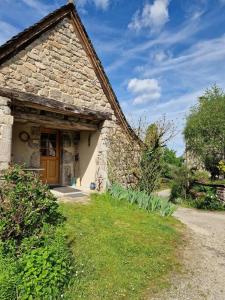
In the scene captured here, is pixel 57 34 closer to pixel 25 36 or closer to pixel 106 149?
pixel 25 36

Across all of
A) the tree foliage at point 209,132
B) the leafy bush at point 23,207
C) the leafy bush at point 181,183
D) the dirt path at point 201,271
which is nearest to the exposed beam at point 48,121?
the leafy bush at point 23,207

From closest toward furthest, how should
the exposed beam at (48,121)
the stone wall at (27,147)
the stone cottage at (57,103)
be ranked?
the stone cottage at (57,103)
the exposed beam at (48,121)
the stone wall at (27,147)

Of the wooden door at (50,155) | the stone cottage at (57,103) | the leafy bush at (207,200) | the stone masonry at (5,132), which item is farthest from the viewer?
the leafy bush at (207,200)

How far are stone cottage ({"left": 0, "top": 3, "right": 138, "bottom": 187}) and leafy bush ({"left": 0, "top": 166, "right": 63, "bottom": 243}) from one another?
5.59 feet

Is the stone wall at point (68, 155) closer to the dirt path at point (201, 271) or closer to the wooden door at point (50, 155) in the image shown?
the wooden door at point (50, 155)

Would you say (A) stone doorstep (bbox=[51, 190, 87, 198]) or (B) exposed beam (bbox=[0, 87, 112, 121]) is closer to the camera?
(B) exposed beam (bbox=[0, 87, 112, 121])

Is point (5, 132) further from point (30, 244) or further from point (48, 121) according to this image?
point (30, 244)

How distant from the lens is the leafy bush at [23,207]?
16.2 ft

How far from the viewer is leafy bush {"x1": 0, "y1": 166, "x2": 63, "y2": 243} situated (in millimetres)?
4949

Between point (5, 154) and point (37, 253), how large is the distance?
156 inches

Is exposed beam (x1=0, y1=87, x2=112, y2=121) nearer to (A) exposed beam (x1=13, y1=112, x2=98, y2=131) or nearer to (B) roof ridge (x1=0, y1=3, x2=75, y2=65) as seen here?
(A) exposed beam (x1=13, y1=112, x2=98, y2=131)

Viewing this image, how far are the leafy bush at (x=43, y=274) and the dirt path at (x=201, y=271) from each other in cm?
148

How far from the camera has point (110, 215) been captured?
7.68m

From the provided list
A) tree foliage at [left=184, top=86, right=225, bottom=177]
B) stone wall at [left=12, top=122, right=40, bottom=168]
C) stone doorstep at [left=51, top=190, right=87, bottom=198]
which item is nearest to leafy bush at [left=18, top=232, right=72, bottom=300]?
stone doorstep at [left=51, top=190, right=87, bottom=198]
